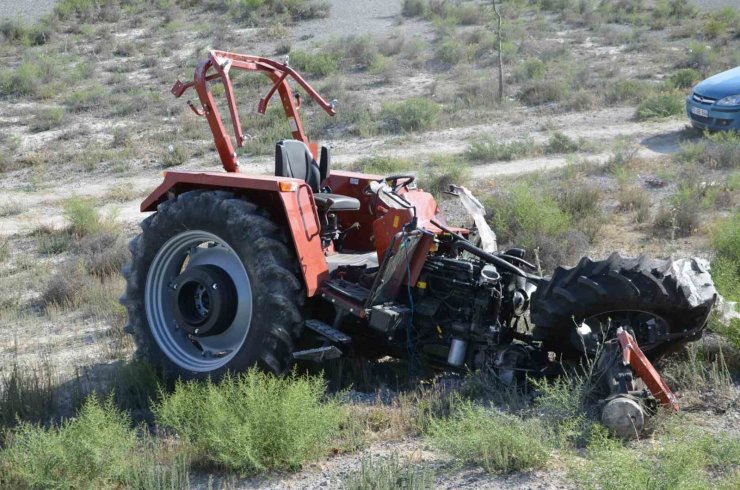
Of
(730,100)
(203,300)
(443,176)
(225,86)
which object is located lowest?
(443,176)

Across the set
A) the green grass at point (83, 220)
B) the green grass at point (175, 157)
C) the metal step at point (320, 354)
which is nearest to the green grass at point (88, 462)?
the metal step at point (320, 354)

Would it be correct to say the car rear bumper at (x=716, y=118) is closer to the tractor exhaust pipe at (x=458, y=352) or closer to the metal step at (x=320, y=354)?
the tractor exhaust pipe at (x=458, y=352)

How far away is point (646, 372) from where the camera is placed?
5.39 m

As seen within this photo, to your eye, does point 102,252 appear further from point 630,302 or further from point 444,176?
point 630,302

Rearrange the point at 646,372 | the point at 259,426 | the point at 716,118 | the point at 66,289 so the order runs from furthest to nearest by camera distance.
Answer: the point at 716,118 → the point at 66,289 → the point at 646,372 → the point at 259,426

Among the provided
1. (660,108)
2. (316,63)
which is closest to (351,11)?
(316,63)

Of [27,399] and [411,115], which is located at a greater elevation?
[27,399]

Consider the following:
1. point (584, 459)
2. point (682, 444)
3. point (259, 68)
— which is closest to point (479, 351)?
point (584, 459)

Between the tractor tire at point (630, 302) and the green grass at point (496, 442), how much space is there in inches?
35.7

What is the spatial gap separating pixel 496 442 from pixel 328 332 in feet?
5.63

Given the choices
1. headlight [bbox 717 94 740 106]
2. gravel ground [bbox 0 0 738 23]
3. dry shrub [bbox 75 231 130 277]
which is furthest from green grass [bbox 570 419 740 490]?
gravel ground [bbox 0 0 738 23]

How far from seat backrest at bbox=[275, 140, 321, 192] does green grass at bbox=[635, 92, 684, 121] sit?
12185 millimetres

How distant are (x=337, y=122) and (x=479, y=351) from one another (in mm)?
13794

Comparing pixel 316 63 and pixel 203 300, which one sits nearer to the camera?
pixel 203 300
